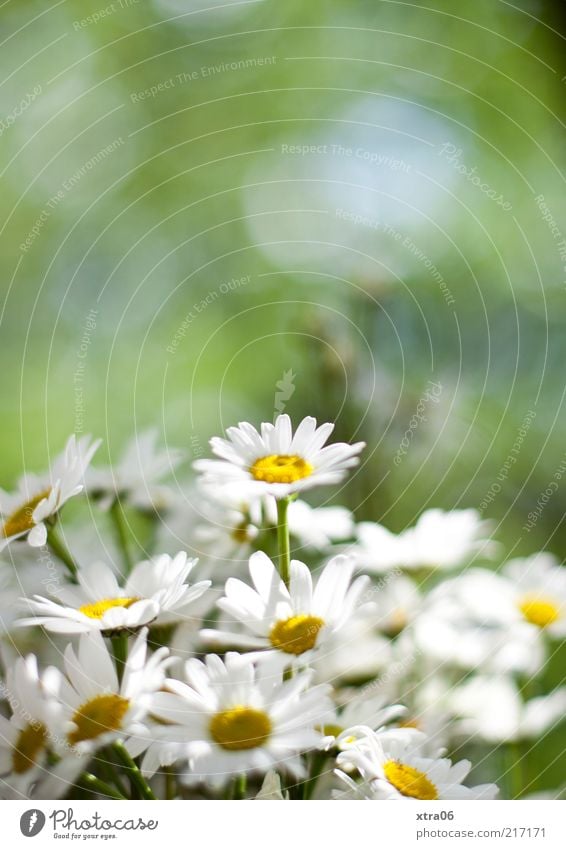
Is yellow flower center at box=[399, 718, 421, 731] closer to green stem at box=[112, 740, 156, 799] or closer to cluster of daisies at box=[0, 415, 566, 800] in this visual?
cluster of daisies at box=[0, 415, 566, 800]

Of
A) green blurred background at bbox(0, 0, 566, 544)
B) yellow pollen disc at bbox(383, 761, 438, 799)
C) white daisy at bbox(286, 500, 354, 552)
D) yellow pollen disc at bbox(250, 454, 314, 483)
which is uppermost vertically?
green blurred background at bbox(0, 0, 566, 544)

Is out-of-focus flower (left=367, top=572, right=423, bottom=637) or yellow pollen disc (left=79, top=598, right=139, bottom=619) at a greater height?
out-of-focus flower (left=367, top=572, right=423, bottom=637)

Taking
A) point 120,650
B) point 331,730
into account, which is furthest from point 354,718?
point 120,650

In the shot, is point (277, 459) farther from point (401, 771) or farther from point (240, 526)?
point (401, 771)

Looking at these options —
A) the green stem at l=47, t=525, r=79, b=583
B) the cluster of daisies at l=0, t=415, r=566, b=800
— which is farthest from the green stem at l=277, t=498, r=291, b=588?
the green stem at l=47, t=525, r=79, b=583

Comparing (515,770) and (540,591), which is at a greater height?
(540,591)

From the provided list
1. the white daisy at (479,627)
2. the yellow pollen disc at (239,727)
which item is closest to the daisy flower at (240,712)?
the yellow pollen disc at (239,727)
